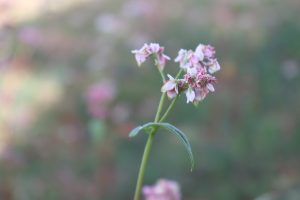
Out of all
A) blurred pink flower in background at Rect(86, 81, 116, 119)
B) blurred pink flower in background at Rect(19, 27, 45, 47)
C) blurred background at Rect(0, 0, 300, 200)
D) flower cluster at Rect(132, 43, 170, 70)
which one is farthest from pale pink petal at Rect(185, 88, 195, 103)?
blurred pink flower in background at Rect(19, 27, 45, 47)

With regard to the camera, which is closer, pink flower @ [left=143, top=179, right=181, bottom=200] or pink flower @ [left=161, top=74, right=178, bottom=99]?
pink flower @ [left=161, top=74, right=178, bottom=99]

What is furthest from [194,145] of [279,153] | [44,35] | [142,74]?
[44,35]

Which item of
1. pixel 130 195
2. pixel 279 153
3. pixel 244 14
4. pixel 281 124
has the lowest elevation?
pixel 130 195

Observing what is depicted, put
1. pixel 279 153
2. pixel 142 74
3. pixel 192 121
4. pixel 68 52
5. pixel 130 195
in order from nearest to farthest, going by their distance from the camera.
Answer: pixel 130 195
pixel 279 153
pixel 192 121
pixel 142 74
pixel 68 52

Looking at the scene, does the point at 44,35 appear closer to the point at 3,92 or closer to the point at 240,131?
the point at 3,92

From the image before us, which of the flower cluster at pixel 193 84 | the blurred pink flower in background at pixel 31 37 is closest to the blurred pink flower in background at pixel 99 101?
the blurred pink flower in background at pixel 31 37

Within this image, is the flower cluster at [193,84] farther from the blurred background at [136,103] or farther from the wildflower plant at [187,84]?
the blurred background at [136,103]

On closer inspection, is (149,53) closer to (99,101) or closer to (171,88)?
(171,88)

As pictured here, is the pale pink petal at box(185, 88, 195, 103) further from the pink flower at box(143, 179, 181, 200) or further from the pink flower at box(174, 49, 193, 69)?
the pink flower at box(143, 179, 181, 200)

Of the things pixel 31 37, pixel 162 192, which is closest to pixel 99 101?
pixel 31 37
